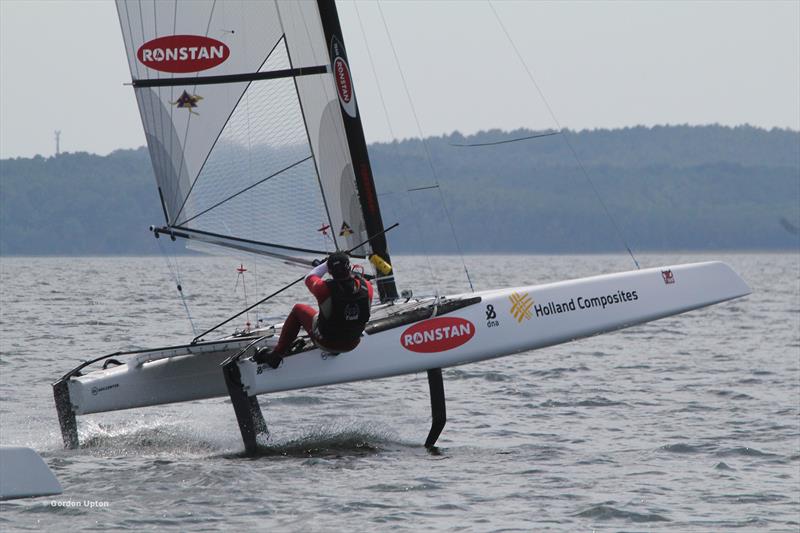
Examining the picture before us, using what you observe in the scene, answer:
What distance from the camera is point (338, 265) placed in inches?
290

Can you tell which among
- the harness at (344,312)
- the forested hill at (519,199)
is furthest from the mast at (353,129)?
the forested hill at (519,199)

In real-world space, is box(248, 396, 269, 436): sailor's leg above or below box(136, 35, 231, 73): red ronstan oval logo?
below

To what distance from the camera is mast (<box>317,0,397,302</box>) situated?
866cm

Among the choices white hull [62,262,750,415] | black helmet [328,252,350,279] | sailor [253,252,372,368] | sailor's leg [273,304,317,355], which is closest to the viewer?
black helmet [328,252,350,279]

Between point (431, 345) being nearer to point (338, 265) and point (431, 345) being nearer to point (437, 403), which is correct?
point (437, 403)

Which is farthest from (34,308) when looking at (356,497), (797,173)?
(797,173)

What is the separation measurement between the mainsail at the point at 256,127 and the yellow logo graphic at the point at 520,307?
1010 mm

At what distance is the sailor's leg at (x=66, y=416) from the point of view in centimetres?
805

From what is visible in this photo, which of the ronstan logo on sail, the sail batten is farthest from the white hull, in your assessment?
the sail batten

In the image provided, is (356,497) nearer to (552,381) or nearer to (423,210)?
(552,381)

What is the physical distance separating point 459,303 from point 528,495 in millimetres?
1829

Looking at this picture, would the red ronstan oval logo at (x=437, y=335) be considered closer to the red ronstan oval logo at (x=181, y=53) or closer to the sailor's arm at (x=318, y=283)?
the sailor's arm at (x=318, y=283)

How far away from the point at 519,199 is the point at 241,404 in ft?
400

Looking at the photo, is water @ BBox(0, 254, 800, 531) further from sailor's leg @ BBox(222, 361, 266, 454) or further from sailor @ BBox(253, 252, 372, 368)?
sailor @ BBox(253, 252, 372, 368)
